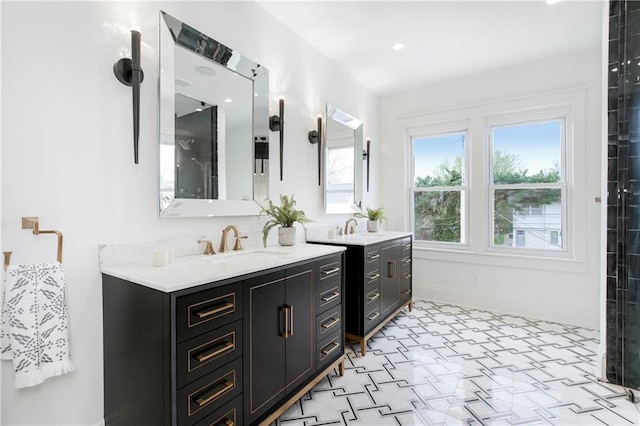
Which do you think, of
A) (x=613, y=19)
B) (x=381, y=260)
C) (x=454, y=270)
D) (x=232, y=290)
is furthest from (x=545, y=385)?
(x=613, y=19)

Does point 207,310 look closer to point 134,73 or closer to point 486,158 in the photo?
point 134,73

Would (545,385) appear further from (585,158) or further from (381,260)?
(585,158)

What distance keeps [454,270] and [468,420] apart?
238 centimetres

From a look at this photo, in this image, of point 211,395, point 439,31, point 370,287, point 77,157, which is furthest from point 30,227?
point 439,31

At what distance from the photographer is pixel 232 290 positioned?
1.45 m

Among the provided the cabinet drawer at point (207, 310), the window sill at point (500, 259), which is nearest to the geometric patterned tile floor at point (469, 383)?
the window sill at point (500, 259)

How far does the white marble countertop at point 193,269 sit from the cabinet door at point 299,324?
0.40ft

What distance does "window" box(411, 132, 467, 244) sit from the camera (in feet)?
13.2

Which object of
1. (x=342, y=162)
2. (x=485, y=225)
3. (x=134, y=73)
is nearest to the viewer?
(x=134, y=73)

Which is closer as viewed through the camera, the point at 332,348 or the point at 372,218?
the point at 332,348

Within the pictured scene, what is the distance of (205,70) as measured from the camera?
204cm

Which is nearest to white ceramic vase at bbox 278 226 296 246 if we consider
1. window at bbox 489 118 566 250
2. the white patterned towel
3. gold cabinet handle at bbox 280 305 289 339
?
gold cabinet handle at bbox 280 305 289 339

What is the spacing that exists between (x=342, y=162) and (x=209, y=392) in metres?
2.67

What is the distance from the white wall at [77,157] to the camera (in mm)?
1328
